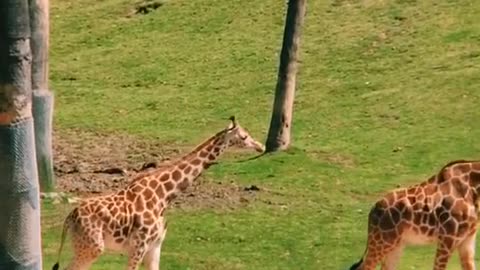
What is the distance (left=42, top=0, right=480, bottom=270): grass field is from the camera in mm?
14398

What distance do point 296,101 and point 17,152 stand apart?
17.2 meters

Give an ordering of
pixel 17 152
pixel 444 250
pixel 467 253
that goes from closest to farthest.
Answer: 1. pixel 17 152
2. pixel 444 250
3. pixel 467 253

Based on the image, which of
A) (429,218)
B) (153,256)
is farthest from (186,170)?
(429,218)

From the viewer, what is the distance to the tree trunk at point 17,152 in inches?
213

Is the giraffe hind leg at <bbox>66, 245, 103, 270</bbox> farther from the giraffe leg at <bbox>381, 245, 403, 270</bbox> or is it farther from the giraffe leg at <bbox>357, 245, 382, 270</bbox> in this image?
the giraffe leg at <bbox>381, 245, 403, 270</bbox>

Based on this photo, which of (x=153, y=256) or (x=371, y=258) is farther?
(x=153, y=256)

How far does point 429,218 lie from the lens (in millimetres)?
10844

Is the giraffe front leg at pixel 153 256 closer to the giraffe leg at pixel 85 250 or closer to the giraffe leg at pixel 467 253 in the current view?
the giraffe leg at pixel 85 250

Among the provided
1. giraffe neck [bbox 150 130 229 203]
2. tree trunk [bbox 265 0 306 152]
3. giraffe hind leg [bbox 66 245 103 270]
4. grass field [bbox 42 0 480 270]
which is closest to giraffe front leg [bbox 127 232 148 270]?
giraffe hind leg [bbox 66 245 103 270]

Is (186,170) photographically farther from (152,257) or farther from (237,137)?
(152,257)

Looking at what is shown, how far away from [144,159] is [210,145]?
7.67m

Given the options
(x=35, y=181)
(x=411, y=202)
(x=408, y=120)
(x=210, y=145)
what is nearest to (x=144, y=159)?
(x=408, y=120)

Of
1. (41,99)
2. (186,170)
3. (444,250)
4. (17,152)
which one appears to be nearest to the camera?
(17,152)

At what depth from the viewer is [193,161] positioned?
38.8 ft
